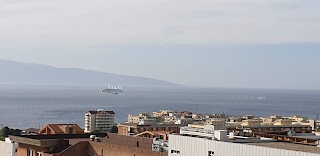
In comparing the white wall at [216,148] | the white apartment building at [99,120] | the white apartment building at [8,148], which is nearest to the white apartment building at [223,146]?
the white wall at [216,148]

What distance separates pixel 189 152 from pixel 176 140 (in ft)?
3.10

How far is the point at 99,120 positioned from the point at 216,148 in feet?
360

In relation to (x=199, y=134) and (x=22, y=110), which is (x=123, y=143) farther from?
(x=22, y=110)

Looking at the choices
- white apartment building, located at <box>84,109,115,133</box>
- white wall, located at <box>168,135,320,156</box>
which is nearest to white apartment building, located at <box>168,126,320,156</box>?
white wall, located at <box>168,135,320,156</box>

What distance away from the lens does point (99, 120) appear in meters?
130

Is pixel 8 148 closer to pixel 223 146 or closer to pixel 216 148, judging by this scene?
pixel 216 148

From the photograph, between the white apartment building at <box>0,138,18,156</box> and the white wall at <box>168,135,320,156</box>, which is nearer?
the white wall at <box>168,135,320,156</box>

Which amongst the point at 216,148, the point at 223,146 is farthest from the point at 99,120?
the point at 223,146

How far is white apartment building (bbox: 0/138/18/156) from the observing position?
127ft

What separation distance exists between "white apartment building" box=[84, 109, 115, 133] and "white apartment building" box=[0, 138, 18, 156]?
8610 centimetres

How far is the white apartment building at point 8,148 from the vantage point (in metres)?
38.8

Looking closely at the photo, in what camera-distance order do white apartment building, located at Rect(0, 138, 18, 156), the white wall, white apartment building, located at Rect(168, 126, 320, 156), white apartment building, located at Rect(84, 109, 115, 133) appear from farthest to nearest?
white apartment building, located at Rect(84, 109, 115, 133) < white apartment building, located at Rect(0, 138, 18, 156) < white apartment building, located at Rect(168, 126, 320, 156) < the white wall

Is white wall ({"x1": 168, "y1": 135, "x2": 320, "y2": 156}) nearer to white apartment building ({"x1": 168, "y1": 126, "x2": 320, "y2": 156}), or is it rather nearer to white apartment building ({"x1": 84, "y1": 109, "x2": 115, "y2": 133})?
white apartment building ({"x1": 168, "y1": 126, "x2": 320, "y2": 156})

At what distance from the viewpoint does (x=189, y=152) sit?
76.8ft
